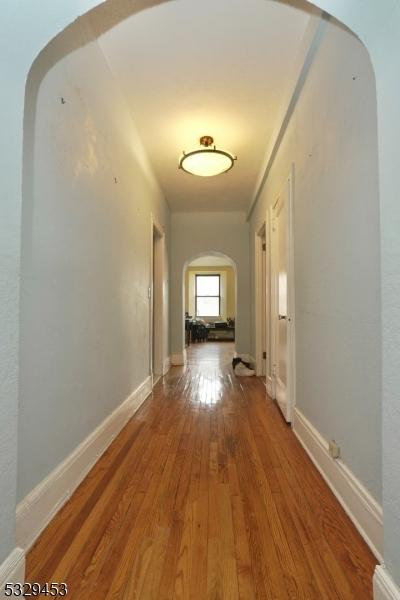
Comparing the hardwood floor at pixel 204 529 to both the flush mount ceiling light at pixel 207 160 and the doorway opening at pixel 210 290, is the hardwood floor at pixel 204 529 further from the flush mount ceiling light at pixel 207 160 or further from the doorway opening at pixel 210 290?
the doorway opening at pixel 210 290

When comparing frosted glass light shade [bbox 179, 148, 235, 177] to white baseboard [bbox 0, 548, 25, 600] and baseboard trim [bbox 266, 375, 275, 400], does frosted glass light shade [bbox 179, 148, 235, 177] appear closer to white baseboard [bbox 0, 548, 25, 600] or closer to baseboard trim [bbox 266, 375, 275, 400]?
baseboard trim [bbox 266, 375, 275, 400]

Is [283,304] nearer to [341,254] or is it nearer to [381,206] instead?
[341,254]

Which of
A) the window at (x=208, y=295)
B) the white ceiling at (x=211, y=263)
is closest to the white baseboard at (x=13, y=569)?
the white ceiling at (x=211, y=263)

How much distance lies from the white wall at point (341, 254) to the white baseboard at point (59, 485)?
140cm

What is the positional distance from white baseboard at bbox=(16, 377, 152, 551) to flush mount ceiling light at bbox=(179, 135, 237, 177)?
244 centimetres

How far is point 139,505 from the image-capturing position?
58.3 inches

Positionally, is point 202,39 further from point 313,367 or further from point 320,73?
point 313,367

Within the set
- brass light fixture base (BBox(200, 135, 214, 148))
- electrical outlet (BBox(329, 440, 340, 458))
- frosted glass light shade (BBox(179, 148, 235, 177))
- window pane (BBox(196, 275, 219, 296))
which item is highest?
brass light fixture base (BBox(200, 135, 214, 148))

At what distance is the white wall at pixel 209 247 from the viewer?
556 centimetres

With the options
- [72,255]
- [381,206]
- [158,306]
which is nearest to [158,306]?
[158,306]

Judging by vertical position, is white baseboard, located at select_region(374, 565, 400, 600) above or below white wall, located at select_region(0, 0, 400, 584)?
below

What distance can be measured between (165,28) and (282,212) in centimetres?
165

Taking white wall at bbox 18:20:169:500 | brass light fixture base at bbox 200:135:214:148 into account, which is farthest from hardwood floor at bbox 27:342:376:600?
brass light fixture base at bbox 200:135:214:148

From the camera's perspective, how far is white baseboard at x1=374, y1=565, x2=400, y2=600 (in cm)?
89
